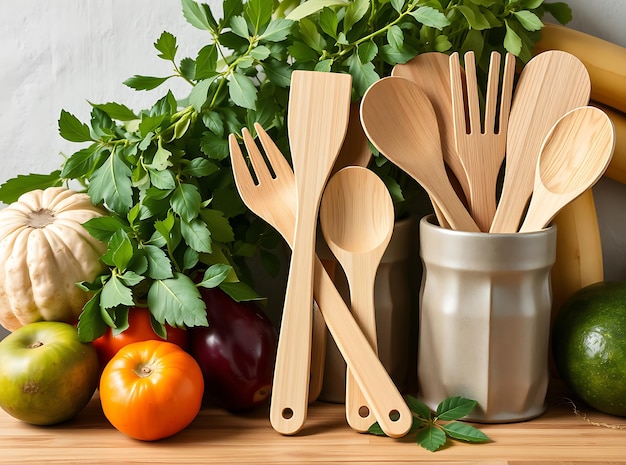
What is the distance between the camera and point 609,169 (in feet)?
2.99

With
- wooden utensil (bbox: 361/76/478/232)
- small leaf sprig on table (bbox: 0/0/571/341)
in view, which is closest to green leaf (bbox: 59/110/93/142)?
small leaf sprig on table (bbox: 0/0/571/341)

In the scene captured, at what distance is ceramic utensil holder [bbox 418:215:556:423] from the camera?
723 mm

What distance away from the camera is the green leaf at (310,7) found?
2.64ft

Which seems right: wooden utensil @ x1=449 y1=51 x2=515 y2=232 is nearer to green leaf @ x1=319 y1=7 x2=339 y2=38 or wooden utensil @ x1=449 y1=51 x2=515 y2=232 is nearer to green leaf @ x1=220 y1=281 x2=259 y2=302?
green leaf @ x1=319 y1=7 x2=339 y2=38

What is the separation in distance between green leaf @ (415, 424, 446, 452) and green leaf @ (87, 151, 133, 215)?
385mm

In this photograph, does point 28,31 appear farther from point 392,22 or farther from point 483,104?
point 483,104

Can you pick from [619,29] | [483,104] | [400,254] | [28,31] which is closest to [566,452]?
[400,254]

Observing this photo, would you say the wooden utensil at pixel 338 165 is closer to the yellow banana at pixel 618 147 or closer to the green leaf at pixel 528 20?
the green leaf at pixel 528 20

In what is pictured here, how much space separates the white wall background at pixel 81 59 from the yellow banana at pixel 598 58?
0.06 m

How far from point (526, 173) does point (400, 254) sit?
0.16 meters

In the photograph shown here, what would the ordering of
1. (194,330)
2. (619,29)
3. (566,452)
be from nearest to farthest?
(566,452)
(194,330)
(619,29)

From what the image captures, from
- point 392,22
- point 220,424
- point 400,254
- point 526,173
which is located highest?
point 392,22

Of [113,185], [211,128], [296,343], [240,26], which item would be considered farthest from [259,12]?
[296,343]

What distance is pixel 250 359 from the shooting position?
2.53 feet
